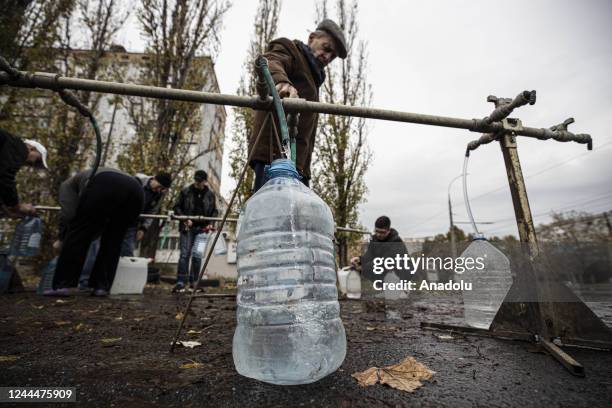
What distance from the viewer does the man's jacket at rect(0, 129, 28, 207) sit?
10.0 feet

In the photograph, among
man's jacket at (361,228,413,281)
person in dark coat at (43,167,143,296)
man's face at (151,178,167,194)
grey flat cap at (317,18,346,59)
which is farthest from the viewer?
man's jacket at (361,228,413,281)

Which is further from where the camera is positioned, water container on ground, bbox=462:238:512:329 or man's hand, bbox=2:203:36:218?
man's hand, bbox=2:203:36:218

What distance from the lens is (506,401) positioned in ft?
3.16

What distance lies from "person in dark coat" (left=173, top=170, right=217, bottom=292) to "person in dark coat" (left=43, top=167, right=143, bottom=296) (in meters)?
1.89

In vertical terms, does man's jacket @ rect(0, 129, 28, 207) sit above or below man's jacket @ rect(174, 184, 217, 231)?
below

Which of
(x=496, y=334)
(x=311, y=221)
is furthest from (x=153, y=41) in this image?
(x=496, y=334)

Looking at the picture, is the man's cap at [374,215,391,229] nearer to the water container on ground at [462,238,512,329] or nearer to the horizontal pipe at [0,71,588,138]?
the water container on ground at [462,238,512,329]

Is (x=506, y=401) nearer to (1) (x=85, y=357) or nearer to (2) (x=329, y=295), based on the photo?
(2) (x=329, y=295)

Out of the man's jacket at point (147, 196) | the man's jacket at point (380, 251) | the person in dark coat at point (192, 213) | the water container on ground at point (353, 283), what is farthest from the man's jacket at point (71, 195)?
the man's jacket at point (380, 251)

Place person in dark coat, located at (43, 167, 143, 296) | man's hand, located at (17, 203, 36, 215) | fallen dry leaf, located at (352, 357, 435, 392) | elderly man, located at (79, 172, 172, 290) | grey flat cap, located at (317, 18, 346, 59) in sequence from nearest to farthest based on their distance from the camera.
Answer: fallen dry leaf, located at (352, 357, 435, 392) → grey flat cap, located at (317, 18, 346, 59) → person in dark coat, located at (43, 167, 143, 296) → man's hand, located at (17, 203, 36, 215) → elderly man, located at (79, 172, 172, 290)

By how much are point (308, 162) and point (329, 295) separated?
3.78 ft

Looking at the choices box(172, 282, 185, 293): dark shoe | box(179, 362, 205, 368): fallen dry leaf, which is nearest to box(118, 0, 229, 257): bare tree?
box(172, 282, 185, 293): dark shoe

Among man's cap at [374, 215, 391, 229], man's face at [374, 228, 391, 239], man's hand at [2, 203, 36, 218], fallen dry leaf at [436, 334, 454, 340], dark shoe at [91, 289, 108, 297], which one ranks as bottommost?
fallen dry leaf at [436, 334, 454, 340]

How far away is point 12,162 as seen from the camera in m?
3.14
